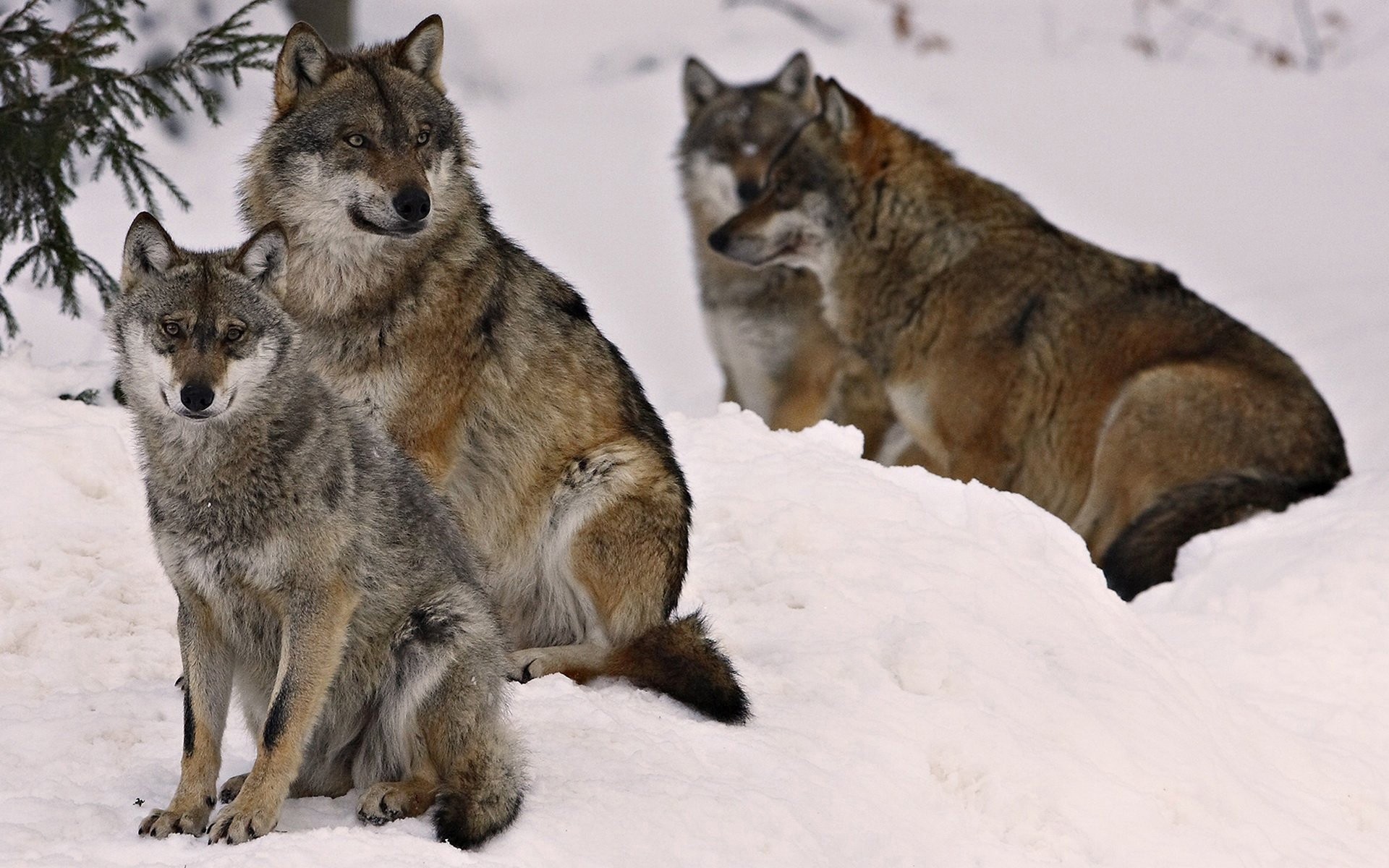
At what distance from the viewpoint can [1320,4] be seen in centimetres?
2133

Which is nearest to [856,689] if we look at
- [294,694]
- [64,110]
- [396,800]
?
[396,800]

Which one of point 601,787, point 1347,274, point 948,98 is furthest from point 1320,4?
point 601,787

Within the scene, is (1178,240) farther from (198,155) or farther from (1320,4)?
(198,155)

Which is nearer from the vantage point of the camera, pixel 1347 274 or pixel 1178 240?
pixel 1347 274

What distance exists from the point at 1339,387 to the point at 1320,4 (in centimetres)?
1070

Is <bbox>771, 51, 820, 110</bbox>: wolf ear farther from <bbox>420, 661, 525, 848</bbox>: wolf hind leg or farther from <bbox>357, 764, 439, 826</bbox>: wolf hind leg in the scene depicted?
<bbox>357, 764, 439, 826</bbox>: wolf hind leg

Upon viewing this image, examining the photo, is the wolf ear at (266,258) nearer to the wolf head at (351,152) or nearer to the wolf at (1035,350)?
the wolf head at (351,152)

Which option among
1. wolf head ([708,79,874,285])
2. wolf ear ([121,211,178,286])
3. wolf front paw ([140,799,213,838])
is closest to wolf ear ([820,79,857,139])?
wolf head ([708,79,874,285])

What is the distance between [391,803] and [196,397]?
3.58 ft

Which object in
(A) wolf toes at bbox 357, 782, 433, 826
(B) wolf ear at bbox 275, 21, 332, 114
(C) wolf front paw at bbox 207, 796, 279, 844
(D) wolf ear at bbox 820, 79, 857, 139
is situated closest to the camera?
(C) wolf front paw at bbox 207, 796, 279, 844

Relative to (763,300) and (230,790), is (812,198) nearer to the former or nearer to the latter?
(763,300)

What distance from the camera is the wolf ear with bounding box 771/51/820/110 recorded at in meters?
11.5

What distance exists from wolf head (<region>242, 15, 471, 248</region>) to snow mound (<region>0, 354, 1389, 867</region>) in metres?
1.49

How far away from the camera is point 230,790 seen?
4.24m
